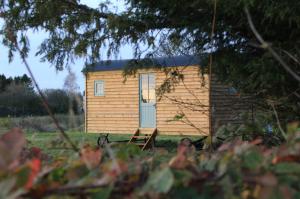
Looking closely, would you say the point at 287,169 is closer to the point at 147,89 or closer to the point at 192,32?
the point at 192,32

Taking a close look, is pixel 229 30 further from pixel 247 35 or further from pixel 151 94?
pixel 151 94

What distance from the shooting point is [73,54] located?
789cm

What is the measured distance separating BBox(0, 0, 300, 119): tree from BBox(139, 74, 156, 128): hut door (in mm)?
14961

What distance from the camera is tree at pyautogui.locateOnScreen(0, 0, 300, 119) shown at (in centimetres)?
596

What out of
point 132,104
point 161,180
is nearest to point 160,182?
point 161,180

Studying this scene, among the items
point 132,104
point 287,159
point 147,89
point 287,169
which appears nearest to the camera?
point 287,169

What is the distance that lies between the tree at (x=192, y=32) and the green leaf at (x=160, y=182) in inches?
186

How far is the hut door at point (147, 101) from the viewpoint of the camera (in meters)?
23.0

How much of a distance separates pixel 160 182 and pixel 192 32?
625 centimetres

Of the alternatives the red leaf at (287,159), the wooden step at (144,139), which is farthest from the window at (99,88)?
the red leaf at (287,159)

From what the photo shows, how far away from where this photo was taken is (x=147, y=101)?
76.4 ft

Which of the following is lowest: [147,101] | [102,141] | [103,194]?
[102,141]

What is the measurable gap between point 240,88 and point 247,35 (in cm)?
71

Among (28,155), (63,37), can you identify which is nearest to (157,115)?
(63,37)
